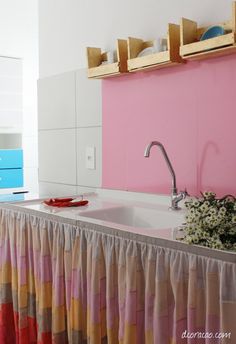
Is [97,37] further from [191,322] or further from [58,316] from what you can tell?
[191,322]

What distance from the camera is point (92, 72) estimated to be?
7.05 ft

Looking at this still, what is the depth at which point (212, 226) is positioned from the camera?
1.12m

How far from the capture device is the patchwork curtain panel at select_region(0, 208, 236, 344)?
3.59 ft

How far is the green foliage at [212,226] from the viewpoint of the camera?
1.09 meters

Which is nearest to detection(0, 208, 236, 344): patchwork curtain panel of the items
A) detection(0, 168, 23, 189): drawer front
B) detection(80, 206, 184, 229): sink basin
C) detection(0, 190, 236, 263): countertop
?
detection(0, 190, 236, 263): countertop

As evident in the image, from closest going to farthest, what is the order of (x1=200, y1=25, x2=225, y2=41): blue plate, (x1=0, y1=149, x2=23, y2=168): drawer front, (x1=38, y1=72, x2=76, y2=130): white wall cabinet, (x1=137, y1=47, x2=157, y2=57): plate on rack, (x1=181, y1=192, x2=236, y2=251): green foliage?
(x1=181, y1=192, x2=236, y2=251): green foliage → (x1=200, y1=25, x2=225, y2=41): blue plate → (x1=137, y1=47, x2=157, y2=57): plate on rack → (x1=38, y1=72, x2=76, y2=130): white wall cabinet → (x1=0, y1=149, x2=23, y2=168): drawer front

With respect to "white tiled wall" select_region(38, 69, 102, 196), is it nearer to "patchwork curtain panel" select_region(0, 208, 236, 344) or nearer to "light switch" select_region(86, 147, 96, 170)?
"light switch" select_region(86, 147, 96, 170)

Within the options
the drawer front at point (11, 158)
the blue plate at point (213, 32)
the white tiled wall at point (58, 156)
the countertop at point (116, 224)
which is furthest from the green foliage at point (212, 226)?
the drawer front at point (11, 158)

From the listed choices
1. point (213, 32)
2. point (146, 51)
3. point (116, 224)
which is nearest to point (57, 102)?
point (146, 51)

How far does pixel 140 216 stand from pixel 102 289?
472mm

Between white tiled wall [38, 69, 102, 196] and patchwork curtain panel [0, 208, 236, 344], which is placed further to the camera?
white tiled wall [38, 69, 102, 196]

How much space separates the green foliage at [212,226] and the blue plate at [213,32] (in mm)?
745

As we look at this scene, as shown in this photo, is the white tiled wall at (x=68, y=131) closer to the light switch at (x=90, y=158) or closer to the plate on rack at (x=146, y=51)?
the light switch at (x=90, y=158)

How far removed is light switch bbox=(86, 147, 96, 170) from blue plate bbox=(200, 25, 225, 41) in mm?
903
